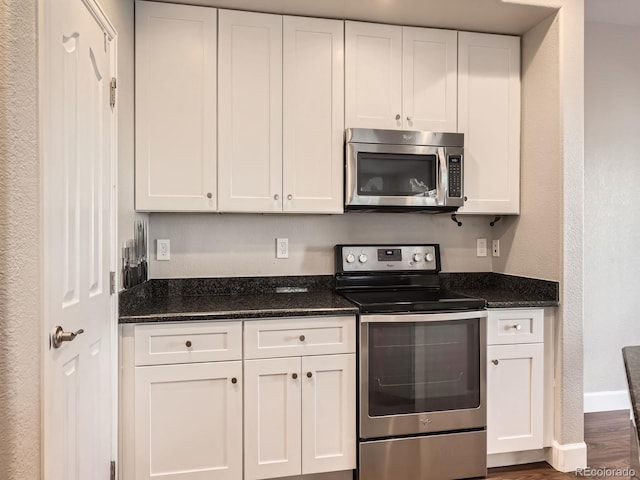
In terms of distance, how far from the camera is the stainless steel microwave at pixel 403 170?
2314 millimetres

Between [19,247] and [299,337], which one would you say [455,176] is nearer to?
[299,337]

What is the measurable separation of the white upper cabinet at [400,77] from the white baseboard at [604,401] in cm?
217

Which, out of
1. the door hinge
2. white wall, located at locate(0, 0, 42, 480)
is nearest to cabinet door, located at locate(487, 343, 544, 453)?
white wall, located at locate(0, 0, 42, 480)

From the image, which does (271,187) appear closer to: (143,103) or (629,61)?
(143,103)

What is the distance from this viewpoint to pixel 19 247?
3.43 ft

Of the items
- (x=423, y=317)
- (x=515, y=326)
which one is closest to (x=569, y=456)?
(x=515, y=326)

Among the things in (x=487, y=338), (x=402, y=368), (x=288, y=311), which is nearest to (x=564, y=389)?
(x=487, y=338)

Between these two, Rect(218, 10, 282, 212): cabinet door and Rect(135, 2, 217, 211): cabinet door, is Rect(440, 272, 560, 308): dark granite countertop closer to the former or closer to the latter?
Rect(218, 10, 282, 212): cabinet door

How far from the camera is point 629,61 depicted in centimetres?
300

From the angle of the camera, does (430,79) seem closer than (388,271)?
Yes

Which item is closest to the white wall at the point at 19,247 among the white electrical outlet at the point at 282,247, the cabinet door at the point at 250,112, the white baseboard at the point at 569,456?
the cabinet door at the point at 250,112

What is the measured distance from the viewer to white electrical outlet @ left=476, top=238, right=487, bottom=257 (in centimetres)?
283

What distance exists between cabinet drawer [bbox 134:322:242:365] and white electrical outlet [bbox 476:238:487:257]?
1713mm

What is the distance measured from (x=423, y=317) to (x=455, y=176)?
0.86 metres
